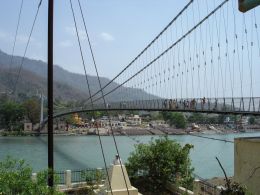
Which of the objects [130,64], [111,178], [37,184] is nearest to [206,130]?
[130,64]

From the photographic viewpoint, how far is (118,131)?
94375 mm

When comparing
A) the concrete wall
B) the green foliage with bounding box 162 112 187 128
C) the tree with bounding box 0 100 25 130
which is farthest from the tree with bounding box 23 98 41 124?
the concrete wall

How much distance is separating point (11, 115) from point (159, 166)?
259ft

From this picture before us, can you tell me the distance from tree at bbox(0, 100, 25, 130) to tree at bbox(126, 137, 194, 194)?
248ft

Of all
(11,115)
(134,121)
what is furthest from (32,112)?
(134,121)

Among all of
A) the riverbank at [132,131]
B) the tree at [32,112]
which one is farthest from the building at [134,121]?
the tree at [32,112]

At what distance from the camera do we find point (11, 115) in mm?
89312

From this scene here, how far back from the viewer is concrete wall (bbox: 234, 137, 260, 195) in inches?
364

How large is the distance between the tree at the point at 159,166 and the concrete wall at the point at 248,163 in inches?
213

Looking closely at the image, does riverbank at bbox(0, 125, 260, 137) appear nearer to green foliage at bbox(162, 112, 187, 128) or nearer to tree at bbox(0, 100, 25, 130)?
green foliage at bbox(162, 112, 187, 128)

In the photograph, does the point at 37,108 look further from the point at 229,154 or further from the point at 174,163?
the point at 174,163

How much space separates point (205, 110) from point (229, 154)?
2954cm

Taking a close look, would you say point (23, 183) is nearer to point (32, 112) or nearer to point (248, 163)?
point (248, 163)

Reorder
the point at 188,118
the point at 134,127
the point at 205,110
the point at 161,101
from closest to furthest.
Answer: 1. the point at 205,110
2. the point at 161,101
3. the point at 188,118
4. the point at 134,127
